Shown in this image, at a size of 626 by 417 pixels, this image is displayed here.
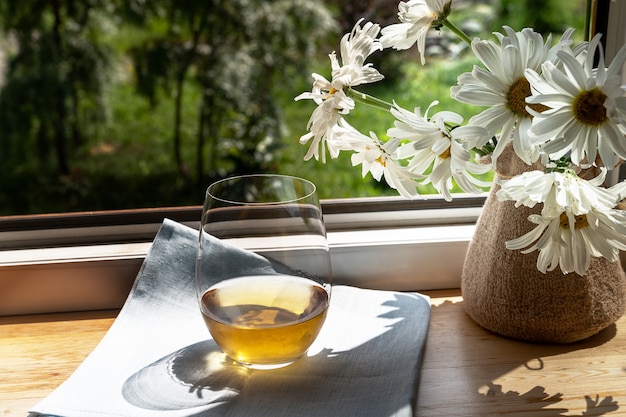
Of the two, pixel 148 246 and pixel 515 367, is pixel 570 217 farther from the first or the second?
pixel 148 246

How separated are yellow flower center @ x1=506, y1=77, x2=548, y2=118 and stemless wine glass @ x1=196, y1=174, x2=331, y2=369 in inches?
7.4

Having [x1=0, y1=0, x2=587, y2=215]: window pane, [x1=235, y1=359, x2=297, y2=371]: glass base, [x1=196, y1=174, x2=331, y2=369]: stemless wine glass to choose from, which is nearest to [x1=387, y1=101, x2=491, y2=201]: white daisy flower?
[x1=196, y1=174, x2=331, y2=369]: stemless wine glass

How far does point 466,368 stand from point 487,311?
73 mm

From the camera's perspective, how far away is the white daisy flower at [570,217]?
57 cm

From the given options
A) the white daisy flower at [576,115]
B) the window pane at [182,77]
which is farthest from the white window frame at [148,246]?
the window pane at [182,77]

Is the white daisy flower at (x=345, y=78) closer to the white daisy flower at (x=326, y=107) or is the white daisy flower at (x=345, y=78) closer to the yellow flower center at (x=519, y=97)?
the white daisy flower at (x=326, y=107)

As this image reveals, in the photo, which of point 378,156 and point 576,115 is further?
point 378,156

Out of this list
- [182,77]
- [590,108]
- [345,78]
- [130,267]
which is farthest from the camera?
[182,77]

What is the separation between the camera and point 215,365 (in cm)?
70

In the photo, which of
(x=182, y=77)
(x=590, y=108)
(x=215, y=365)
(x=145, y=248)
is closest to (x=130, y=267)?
(x=145, y=248)

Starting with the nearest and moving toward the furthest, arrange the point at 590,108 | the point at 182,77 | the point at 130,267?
1. the point at 590,108
2. the point at 130,267
3. the point at 182,77

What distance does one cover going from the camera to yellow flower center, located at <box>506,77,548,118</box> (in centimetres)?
61

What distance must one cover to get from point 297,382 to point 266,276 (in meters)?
0.10

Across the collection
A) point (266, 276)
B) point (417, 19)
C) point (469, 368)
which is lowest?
point (469, 368)
